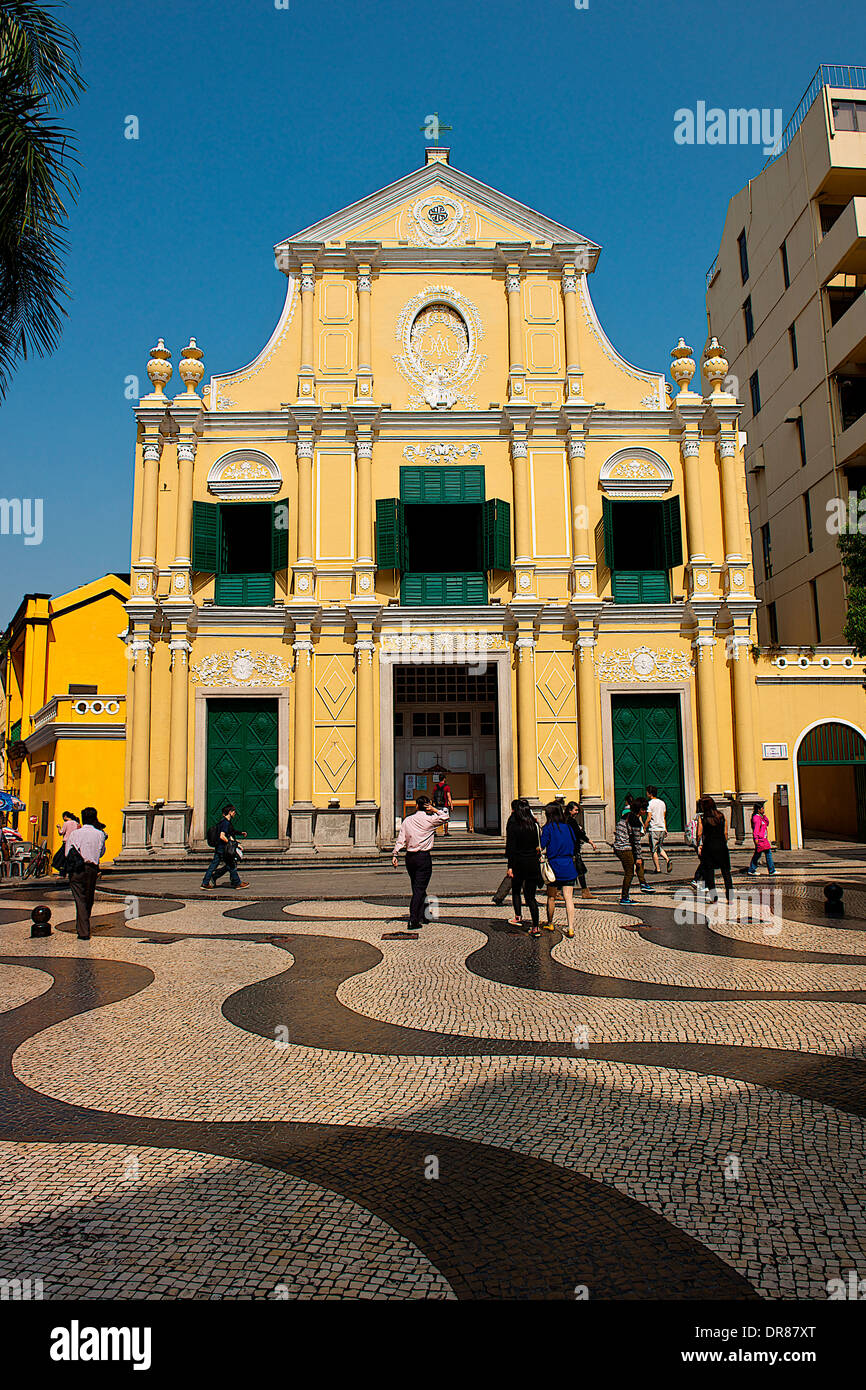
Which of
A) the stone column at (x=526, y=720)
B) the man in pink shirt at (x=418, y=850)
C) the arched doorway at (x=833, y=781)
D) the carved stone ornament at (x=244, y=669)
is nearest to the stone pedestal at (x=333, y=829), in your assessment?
the carved stone ornament at (x=244, y=669)

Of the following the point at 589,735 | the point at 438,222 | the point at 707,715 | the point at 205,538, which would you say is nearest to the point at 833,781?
the point at 707,715

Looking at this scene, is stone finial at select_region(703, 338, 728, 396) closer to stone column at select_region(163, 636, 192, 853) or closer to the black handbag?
stone column at select_region(163, 636, 192, 853)

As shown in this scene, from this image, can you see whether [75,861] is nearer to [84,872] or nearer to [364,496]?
[84,872]

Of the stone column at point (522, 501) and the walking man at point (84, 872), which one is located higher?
the stone column at point (522, 501)

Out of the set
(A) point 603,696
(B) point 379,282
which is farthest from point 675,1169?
(B) point 379,282

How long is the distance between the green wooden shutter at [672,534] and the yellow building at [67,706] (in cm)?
1375

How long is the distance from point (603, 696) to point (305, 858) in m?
7.95

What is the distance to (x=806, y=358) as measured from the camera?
29.3 metres

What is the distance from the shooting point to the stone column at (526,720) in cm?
2088

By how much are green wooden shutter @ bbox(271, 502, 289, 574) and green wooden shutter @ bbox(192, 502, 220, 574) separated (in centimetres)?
133

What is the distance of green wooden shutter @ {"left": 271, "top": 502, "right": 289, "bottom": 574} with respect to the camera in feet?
70.6

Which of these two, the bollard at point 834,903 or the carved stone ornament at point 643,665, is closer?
the bollard at point 834,903

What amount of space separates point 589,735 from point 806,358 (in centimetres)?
1700

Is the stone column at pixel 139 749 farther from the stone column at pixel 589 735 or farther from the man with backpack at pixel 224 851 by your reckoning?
the stone column at pixel 589 735
